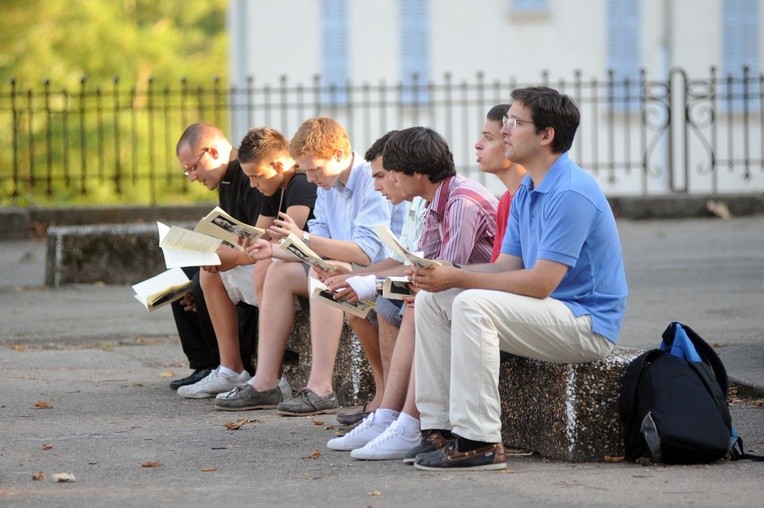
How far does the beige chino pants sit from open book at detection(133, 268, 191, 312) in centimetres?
225

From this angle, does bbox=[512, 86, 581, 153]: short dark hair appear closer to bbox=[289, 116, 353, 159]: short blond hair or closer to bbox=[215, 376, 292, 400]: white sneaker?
bbox=[289, 116, 353, 159]: short blond hair

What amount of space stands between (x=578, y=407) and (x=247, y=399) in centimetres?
186

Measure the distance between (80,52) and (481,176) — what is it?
15.5 metres

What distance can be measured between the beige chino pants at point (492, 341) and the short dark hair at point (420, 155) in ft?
2.04

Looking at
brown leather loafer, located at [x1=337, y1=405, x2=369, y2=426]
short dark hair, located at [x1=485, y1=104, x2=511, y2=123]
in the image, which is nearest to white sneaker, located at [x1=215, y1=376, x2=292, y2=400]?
brown leather loafer, located at [x1=337, y1=405, x2=369, y2=426]

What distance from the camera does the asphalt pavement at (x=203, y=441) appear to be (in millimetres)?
4438

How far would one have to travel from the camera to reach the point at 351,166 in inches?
242

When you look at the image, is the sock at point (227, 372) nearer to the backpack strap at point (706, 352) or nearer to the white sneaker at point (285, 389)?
the white sneaker at point (285, 389)

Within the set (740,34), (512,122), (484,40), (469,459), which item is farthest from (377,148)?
(740,34)

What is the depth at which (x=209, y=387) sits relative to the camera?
6590 mm

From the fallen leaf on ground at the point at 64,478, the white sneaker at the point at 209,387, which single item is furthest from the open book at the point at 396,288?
the white sneaker at the point at 209,387

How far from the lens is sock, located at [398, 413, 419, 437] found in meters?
5.10

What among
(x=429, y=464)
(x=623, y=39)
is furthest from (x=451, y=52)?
(x=429, y=464)

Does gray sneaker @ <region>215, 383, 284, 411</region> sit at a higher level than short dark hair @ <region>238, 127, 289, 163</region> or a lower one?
lower
